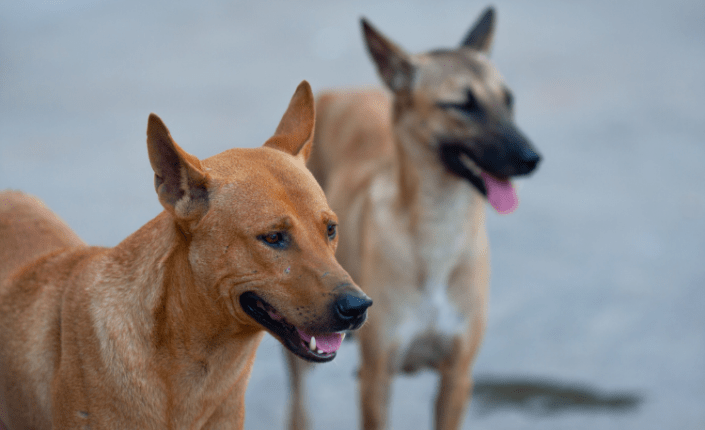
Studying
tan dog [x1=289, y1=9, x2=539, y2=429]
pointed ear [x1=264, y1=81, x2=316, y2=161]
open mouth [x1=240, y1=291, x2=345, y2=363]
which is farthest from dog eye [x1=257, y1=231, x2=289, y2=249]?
tan dog [x1=289, y1=9, x2=539, y2=429]

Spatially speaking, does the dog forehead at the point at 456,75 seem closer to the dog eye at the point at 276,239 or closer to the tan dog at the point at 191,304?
the tan dog at the point at 191,304

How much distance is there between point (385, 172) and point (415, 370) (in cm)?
110

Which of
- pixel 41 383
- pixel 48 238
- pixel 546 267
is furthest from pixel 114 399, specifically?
pixel 546 267

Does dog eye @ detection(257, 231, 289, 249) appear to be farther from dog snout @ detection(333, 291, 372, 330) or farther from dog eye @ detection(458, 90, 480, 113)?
dog eye @ detection(458, 90, 480, 113)

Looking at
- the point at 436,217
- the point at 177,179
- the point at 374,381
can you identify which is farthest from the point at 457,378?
the point at 177,179

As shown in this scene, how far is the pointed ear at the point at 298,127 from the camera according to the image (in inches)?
98.7

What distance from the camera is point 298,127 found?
2.58m

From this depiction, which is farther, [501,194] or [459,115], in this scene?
[459,115]

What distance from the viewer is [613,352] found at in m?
5.41

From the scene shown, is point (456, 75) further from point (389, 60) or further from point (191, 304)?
point (191, 304)

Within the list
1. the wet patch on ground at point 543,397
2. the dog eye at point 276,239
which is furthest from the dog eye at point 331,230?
the wet patch on ground at point 543,397

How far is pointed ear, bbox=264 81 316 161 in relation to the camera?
2.51m

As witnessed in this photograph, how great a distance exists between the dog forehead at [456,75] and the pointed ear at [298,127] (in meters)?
1.49

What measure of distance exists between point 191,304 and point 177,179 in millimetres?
363
